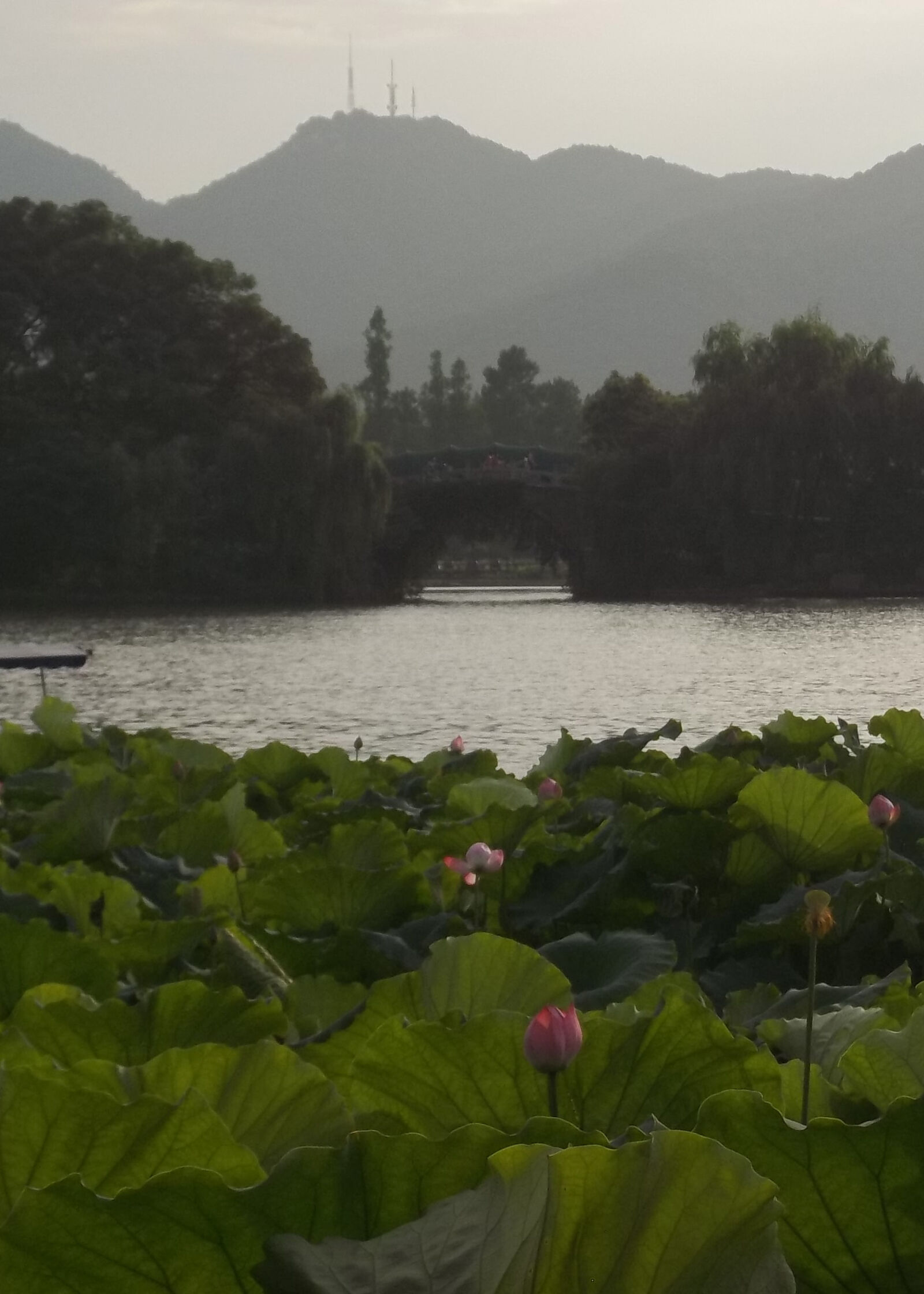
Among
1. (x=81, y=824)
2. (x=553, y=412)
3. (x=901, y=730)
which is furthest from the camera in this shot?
(x=553, y=412)

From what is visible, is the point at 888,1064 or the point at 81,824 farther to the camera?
the point at 81,824

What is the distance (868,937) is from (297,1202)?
6.18ft

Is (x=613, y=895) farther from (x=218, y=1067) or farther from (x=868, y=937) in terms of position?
(x=218, y=1067)

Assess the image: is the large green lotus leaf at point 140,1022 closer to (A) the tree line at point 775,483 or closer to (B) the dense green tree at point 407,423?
(A) the tree line at point 775,483

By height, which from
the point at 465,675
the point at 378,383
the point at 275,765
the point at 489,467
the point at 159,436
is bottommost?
the point at 465,675

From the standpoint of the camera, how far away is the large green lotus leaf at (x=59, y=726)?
439cm

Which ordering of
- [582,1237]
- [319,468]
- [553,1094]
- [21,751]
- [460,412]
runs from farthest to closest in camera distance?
[460,412] → [319,468] → [21,751] → [553,1094] → [582,1237]

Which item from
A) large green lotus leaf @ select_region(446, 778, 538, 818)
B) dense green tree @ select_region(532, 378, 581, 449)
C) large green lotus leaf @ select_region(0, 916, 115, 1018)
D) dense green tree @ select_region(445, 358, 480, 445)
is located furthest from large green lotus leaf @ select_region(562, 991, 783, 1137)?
dense green tree @ select_region(532, 378, 581, 449)

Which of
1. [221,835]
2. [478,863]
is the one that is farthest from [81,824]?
[478,863]

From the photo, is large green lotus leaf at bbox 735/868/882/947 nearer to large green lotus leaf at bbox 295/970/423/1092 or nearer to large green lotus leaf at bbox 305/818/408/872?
large green lotus leaf at bbox 305/818/408/872

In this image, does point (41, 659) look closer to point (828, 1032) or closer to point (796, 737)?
point (796, 737)

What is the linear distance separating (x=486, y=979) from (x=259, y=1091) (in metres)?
0.37

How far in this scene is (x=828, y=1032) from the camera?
1.34 meters

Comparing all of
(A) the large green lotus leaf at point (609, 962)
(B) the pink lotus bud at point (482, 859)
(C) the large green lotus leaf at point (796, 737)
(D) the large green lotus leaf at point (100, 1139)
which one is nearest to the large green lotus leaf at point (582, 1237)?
(D) the large green lotus leaf at point (100, 1139)
